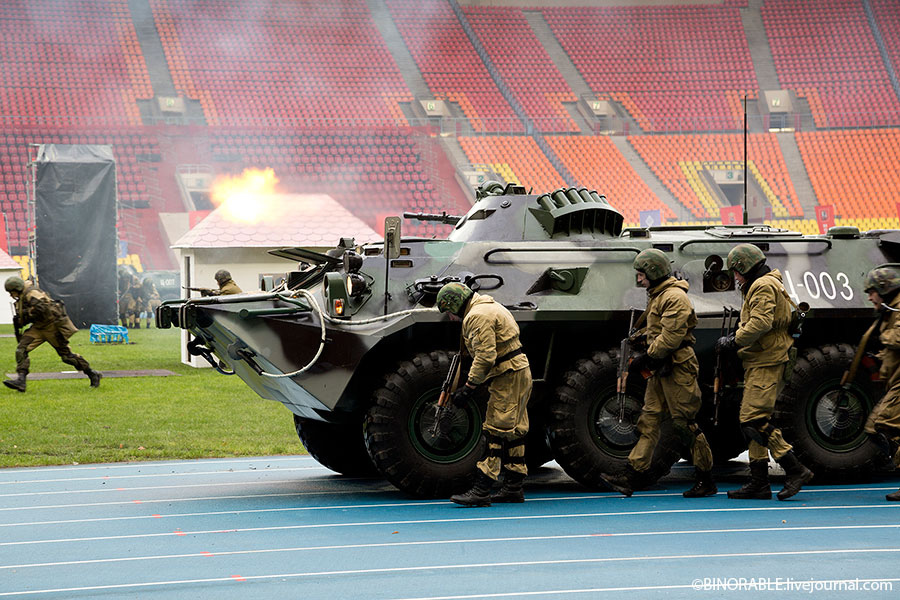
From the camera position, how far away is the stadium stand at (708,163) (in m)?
36.8

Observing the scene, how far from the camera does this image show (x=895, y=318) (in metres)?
8.60

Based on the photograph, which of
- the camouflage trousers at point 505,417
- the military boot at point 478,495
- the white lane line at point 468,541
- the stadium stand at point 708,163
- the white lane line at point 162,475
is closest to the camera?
the white lane line at point 468,541

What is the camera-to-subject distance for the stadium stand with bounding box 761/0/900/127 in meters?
40.6

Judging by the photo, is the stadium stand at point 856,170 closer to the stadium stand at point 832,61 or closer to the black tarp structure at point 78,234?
the stadium stand at point 832,61

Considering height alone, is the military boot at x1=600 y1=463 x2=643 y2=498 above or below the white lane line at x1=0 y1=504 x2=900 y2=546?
above

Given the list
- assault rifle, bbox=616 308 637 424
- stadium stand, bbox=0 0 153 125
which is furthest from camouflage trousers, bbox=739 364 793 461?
stadium stand, bbox=0 0 153 125

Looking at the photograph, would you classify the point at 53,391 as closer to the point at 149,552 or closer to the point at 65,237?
the point at 149,552

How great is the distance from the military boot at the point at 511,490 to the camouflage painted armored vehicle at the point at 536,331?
0.28 meters

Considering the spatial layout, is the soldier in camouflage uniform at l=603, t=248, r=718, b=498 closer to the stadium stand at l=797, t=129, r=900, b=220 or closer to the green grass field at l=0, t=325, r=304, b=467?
the green grass field at l=0, t=325, r=304, b=467

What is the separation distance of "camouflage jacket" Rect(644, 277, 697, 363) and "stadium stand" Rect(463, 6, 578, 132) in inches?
1226

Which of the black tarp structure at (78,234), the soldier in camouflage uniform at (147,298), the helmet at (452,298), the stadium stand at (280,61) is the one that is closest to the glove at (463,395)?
the helmet at (452,298)

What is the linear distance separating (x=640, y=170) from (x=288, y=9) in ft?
46.7

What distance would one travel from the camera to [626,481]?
8828mm

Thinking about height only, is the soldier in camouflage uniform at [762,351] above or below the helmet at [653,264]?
below
